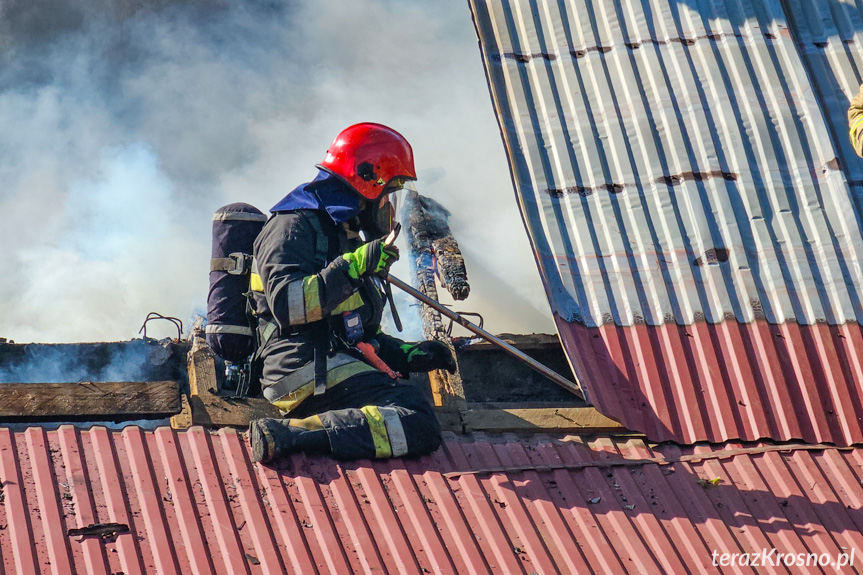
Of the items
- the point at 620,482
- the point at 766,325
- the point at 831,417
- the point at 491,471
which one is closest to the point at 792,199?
the point at 766,325

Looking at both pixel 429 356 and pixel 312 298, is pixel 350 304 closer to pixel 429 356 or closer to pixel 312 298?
pixel 312 298

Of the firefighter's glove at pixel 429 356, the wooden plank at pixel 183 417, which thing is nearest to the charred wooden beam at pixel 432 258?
the firefighter's glove at pixel 429 356

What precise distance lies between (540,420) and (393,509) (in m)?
1.30

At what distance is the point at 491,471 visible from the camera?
493 centimetres

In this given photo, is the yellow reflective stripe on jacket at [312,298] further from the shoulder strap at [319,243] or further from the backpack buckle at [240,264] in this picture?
the backpack buckle at [240,264]

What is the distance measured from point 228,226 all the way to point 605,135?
9.40 ft

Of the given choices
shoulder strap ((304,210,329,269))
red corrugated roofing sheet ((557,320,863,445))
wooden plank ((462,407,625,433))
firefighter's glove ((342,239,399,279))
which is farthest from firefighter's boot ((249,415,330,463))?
red corrugated roofing sheet ((557,320,863,445))

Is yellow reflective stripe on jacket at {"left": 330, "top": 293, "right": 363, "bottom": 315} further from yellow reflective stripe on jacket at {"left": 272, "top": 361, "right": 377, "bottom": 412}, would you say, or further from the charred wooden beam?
the charred wooden beam

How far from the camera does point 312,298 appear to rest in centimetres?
489

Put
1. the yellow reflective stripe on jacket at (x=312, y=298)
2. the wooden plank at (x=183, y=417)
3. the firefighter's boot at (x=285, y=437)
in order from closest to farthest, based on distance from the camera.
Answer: the firefighter's boot at (x=285, y=437) < the yellow reflective stripe on jacket at (x=312, y=298) < the wooden plank at (x=183, y=417)

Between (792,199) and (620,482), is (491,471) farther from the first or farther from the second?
(792,199)

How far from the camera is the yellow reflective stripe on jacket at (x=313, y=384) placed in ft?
16.7

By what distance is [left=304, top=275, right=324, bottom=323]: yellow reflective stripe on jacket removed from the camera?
490 centimetres

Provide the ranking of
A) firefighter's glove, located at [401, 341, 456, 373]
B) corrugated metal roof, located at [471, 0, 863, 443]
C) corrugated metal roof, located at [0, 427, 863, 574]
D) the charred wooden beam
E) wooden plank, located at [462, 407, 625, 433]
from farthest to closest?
1. the charred wooden beam
2. corrugated metal roof, located at [471, 0, 863, 443]
3. firefighter's glove, located at [401, 341, 456, 373]
4. wooden plank, located at [462, 407, 625, 433]
5. corrugated metal roof, located at [0, 427, 863, 574]
